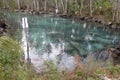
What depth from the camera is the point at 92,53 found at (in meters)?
27.8

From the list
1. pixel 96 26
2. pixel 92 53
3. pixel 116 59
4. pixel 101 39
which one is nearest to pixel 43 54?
pixel 92 53

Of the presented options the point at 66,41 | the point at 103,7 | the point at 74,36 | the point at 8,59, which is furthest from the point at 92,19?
the point at 8,59

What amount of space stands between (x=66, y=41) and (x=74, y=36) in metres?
4.42

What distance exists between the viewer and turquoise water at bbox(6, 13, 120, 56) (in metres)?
30.8

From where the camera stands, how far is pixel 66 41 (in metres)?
35.0

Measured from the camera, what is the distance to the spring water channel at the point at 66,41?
2452 cm

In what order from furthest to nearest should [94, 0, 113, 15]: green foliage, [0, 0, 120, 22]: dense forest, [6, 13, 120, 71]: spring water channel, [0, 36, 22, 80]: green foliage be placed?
[94, 0, 113, 15]: green foliage → [0, 0, 120, 22]: dense forest → [6, 13, 120, 71]: spring water channel → [0, 36, 22, 80]: green foliage

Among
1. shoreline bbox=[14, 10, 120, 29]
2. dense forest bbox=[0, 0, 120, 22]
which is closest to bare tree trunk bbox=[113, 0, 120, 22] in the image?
dense forest bbox=[0, 0, 120, 22]

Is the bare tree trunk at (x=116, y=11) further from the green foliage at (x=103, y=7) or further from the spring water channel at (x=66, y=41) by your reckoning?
the spring water channel at (x=66, y=41)

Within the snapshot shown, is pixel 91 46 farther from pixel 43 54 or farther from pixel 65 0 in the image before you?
pixel 65 0

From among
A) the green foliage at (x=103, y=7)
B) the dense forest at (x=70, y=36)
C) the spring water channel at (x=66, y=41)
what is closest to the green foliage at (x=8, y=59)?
the dense forest at (x=70, y=36)

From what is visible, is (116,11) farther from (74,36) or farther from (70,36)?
(70,36)

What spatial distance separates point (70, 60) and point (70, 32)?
19142 mm

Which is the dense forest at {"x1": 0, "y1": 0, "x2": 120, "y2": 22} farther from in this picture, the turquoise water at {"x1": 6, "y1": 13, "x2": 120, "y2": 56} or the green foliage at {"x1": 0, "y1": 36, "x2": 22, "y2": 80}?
the green foliage at {"x1": 0, "y1": 36, "x2": 22, "y2": 80}
